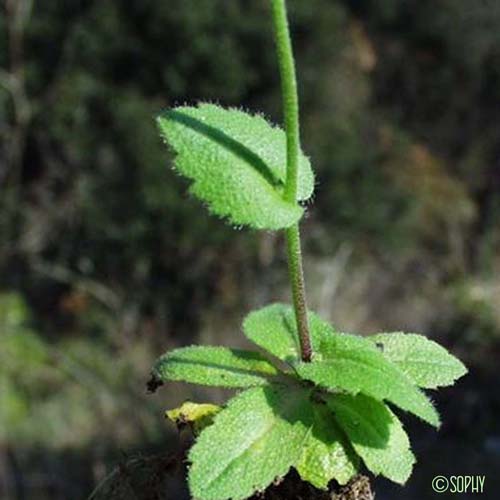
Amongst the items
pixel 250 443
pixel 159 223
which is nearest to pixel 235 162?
pixel 250 443

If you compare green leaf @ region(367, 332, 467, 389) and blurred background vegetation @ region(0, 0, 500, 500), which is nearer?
green leaf @ region(367, 332, 467, 389)

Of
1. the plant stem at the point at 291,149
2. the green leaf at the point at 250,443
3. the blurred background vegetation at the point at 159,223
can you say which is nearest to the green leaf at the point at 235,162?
the plant stem at the point at 291,149

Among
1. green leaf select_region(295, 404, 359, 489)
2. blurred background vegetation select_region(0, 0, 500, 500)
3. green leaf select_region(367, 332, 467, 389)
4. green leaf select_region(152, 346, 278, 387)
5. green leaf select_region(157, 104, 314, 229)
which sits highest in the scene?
blurred background vegetation select_region(0, 0, 500, 500)

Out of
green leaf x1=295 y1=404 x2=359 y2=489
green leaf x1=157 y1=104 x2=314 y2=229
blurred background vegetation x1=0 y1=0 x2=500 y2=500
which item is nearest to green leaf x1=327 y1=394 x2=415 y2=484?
green leaf x1=295 y1=404 x2=359 y2=489

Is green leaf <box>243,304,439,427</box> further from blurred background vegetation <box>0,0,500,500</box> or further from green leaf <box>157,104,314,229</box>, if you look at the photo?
blurred background vegetation <box>0,0,500,500</box>

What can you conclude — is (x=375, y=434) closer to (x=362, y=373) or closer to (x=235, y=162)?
(x=362, y=373)

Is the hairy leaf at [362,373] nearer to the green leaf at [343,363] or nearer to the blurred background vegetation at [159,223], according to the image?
the green leaf at [343,363]

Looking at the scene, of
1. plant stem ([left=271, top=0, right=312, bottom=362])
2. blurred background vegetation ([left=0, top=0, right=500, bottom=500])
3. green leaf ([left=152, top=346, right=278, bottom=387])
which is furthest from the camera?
blurred background vegetation ([left=0, top=0, right=500, bottom=500])
